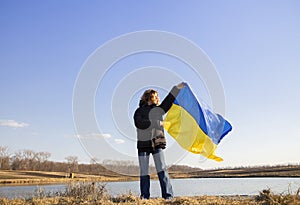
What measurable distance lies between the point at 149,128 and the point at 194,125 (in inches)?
94.4

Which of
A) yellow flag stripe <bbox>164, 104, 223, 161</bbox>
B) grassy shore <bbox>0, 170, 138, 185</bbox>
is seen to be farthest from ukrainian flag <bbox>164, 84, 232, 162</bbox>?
grassy shore <bbox>0, 170, 138, 185</bbox>

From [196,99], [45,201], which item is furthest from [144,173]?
[196,99]

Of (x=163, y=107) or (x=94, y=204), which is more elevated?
(x=163, y=107)

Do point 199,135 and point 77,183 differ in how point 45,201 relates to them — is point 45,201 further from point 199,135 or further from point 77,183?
point 199,135

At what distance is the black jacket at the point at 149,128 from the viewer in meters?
7.51

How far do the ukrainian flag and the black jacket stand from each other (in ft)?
5.72

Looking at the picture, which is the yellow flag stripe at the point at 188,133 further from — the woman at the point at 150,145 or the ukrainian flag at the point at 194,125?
the woman at the point at 150,145

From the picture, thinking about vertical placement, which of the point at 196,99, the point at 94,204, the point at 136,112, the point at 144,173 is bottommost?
the point at 94,204

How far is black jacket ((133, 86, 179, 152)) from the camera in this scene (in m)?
7.51

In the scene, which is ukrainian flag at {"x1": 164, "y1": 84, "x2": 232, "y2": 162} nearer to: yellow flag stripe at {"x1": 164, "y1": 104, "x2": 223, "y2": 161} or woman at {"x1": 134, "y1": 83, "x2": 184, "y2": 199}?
yellow flag stripe at {"x1": 164, "y1": 104, "x2": 223, "y2": 161}

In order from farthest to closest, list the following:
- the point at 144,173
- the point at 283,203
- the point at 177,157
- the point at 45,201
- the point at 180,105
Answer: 1. the point at 180,105
2. the point at 177,157
3. the point at 144,173
4. the point at 45,201
5. the point at 283,203

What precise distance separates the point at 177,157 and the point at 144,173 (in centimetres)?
169

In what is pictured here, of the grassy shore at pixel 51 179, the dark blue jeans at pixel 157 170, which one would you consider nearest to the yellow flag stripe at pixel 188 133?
the dark blue jeans at pixel 157 170

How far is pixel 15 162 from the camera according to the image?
8219 cm
